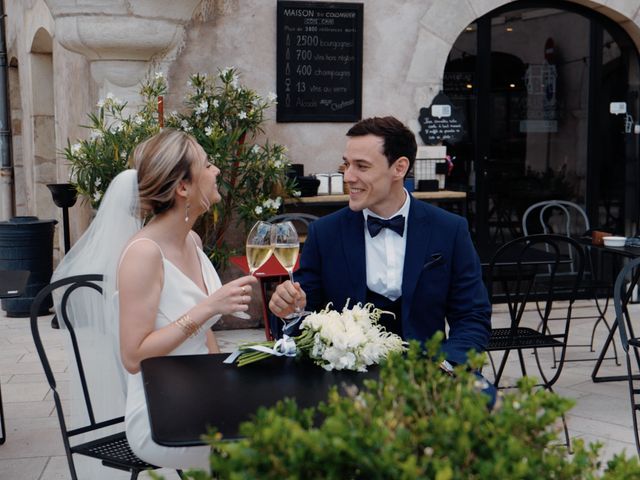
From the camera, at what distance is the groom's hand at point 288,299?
248cm

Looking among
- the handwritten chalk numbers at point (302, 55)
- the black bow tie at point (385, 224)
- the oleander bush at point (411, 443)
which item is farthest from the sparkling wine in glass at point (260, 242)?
the handwritten chalk numbers at point (302, 55)

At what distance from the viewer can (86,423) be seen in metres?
3.05

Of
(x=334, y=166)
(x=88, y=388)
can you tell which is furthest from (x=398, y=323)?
(x=334, y=166)

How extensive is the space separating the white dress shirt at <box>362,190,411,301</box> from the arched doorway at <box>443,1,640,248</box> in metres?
4.51

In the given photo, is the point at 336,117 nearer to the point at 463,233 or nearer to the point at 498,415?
the point at 463,233

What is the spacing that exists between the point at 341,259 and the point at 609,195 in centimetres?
551

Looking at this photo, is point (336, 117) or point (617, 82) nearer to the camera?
point (336, 117)

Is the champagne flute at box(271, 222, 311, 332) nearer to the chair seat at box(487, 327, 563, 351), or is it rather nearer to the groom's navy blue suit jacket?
the groom's navy blue suit jacket

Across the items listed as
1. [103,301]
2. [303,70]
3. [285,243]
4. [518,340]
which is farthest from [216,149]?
[285,243]

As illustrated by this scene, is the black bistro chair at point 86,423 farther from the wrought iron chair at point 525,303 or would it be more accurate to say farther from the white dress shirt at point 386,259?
the wrought iron chair at point 525,303

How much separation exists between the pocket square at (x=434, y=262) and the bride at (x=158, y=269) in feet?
1.98

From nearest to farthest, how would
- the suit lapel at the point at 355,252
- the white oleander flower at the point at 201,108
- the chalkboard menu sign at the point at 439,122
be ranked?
the suit lapel at the point at 355,252 → the white oleander flower at the point at 201,108 → the chalkboard menu sign at the point at 439,122

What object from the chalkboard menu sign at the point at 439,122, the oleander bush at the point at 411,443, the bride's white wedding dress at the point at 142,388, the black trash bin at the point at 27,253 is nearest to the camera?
the oleander bush at the point at 411,443

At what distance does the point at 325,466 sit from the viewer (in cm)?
121
